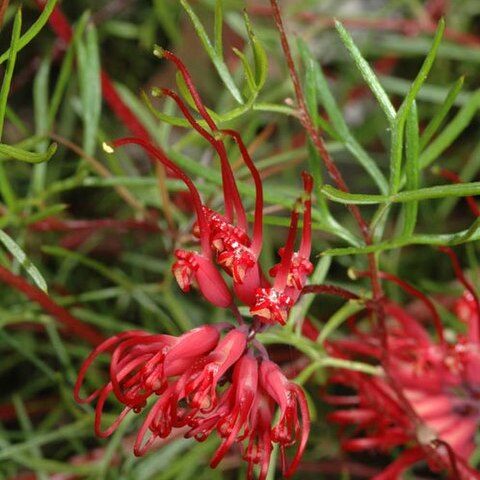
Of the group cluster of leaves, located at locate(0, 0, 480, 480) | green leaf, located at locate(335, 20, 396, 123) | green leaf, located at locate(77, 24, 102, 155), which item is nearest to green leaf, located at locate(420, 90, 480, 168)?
cluster of leaves, located at locate(0, 0, 480, 480)

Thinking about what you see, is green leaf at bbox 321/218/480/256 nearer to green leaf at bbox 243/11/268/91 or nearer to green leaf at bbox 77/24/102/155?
green leaf at bbox 243/11/268/91

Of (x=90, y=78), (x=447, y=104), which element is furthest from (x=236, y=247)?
(x=90, y=78)

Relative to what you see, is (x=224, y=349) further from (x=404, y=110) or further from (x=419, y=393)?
(x=419, y=393)

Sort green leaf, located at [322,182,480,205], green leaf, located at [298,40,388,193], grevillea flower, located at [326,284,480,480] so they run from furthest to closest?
grevillea flower, located at [326,284,480,480] → green leaf, located at [298,40,388,193] → green leaf, located at [322,182,480,205]

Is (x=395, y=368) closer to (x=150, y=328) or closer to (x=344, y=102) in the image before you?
(x=150, y=328)

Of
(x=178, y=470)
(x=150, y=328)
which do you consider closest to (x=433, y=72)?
(x=150, y=328)
